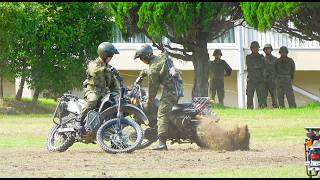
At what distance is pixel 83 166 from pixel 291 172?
296cm

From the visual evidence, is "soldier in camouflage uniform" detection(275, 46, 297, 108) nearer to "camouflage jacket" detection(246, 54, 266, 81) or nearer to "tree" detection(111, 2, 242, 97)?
"camouflage jacket" detection(246, 54, 266, 81)

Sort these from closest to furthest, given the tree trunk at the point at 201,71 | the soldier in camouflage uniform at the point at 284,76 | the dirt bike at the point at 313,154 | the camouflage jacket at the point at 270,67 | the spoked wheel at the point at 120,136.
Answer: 1. the dirt bike at the point at 313,154
2. the spoked wheel at the point at 120,136
3. the tree trunk at the point at 201,71
4. the soldier in camouflage uniform at the point at 284,76
5. the camouflage jacket at the point at 270,67

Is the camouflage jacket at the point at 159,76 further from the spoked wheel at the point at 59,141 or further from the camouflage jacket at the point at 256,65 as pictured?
the camouflage jacket at the point at 256,65

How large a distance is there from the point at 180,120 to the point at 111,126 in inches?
44.3

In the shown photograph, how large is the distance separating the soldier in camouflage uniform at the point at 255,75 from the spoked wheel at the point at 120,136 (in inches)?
605

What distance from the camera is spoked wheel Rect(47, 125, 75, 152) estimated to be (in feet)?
62.8

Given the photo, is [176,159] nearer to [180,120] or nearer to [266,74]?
[180,120]

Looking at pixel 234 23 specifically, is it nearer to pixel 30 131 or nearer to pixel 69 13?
pixel 69 13

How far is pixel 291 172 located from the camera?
14594 mm

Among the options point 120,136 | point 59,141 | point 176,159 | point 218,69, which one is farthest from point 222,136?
point 218,69

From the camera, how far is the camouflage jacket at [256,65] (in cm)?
3369

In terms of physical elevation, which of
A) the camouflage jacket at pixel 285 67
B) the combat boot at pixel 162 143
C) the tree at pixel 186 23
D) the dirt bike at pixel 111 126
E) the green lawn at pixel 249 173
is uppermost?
the tree at pixel 186 23

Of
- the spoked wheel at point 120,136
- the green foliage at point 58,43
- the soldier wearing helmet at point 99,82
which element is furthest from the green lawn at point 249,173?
the green foliage at point 58,43

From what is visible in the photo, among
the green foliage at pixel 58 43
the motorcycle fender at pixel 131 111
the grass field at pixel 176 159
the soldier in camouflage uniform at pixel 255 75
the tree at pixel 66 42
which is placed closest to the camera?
the grass field at pixel 176 159
